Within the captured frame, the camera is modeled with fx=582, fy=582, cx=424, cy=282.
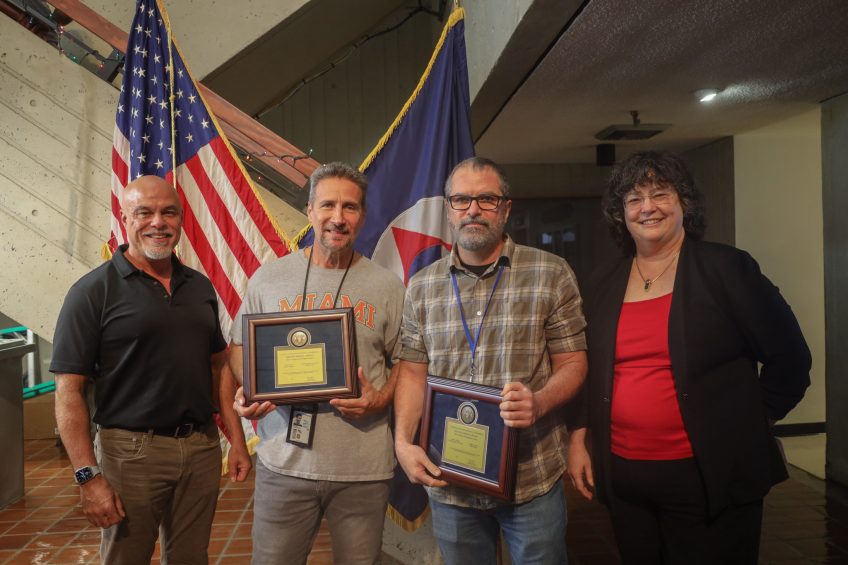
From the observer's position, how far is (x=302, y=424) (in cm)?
168

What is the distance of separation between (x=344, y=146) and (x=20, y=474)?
438 centimetres

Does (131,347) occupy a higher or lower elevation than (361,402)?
higher

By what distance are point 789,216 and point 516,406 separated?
4.83 metres

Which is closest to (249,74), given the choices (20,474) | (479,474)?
(20,474)

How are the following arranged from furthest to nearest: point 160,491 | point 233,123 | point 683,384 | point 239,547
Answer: point 239,547
point 233,123
point 160,491
point 683,384

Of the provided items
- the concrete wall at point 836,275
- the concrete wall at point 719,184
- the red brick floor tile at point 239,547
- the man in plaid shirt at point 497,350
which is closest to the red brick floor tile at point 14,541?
the red brick floor tile at point 239,547

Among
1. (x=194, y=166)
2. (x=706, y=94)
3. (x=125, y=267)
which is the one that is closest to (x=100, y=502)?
(x=125, y=267)

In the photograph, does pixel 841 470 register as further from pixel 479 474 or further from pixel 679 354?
pixel 479 474

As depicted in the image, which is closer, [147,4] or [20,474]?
[147,4]

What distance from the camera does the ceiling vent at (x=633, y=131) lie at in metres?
4.66

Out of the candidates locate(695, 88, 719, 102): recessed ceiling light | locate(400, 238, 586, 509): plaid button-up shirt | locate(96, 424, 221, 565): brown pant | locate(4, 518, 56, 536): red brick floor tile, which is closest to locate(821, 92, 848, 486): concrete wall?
locate(695, 88, 719, 102): recessed ceiling light

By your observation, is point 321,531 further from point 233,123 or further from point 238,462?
point 233,123

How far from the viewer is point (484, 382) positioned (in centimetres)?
156

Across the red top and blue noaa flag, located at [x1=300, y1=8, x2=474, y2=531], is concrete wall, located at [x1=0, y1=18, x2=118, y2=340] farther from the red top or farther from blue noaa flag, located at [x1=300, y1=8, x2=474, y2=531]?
the red top
